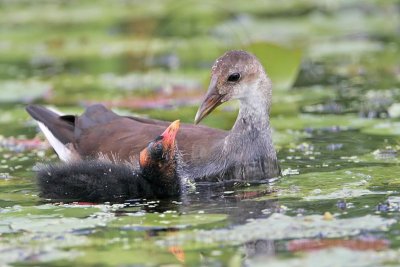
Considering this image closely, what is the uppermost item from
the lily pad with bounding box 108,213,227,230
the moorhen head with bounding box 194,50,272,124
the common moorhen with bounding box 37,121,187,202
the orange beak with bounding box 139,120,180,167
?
the moorhen head with bounding box 194,50,272,124

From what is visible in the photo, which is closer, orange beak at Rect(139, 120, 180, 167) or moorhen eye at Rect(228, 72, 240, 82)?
orange beak at Rect(139, 120, 180, 167)

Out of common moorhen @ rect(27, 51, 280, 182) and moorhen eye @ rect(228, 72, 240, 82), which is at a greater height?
moorhen eye @ rect(228, 72, 240, 82)

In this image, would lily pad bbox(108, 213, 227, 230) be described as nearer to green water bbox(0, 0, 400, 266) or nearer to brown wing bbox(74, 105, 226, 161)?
green water bbox(0, 0, 400, 266)

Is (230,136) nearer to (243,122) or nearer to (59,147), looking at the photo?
(243,122)

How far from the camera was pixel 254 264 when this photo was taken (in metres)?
5.18

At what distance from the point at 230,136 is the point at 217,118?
8.90 feet

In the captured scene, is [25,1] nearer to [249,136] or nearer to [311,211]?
[249,136]

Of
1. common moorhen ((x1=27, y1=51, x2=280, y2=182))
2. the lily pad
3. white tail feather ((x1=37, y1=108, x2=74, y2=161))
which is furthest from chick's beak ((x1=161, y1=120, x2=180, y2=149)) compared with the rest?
white tail feather ((x1=37, y1=108, x2=74, y2=161))

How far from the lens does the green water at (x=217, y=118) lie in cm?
566

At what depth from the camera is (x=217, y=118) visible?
1046cm

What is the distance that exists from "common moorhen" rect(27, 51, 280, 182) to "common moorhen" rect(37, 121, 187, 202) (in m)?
0.51

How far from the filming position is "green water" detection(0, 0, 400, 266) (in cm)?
566

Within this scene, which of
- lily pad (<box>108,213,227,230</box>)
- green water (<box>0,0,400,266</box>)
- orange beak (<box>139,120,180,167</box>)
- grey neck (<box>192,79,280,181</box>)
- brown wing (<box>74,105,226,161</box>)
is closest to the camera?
green water (<box>0,0,400,266</box>)

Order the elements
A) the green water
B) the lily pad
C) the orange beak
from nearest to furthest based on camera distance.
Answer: the green water → the lily pad → the orange beak
